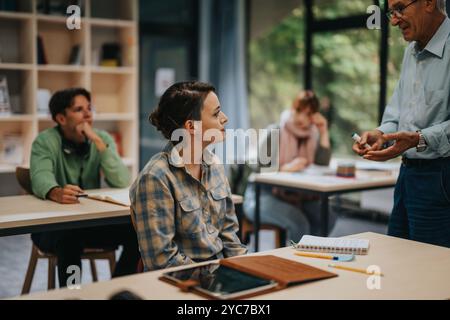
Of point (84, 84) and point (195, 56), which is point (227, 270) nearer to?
point (84, 84)

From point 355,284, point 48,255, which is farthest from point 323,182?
point 355,284

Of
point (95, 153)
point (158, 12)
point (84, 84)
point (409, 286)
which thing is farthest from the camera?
point (158, 12)

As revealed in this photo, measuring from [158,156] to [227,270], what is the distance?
→ 0.61 meters

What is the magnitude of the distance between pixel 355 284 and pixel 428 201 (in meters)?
0.77

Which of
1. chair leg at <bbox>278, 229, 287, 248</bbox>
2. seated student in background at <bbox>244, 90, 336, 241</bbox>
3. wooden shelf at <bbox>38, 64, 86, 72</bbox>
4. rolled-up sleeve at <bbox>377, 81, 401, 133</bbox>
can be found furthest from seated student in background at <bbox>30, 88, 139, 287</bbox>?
wooden shelf at <bbox>38, 64, 86, 72</bbox>

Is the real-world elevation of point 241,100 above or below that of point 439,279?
above

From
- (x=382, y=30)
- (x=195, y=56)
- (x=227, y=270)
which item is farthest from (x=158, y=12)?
(x=227, y=270)

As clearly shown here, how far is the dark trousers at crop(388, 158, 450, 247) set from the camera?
2.27 meters

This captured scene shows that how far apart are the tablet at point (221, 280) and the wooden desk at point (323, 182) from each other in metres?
1.90

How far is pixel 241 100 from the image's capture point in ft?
21.7

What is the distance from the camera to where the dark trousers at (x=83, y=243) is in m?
3.05
